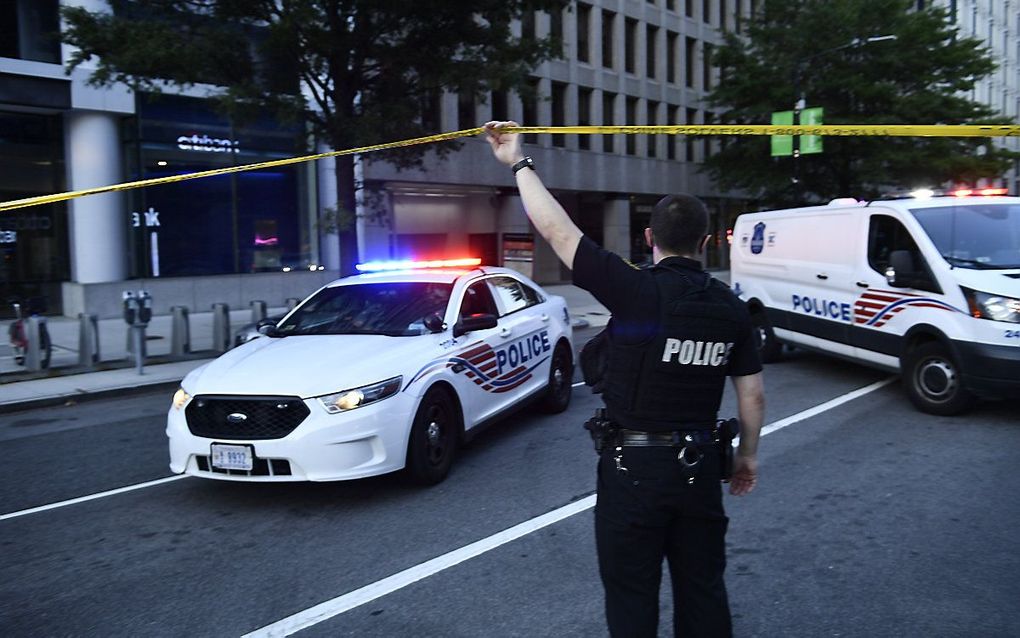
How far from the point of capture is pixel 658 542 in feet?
8.91

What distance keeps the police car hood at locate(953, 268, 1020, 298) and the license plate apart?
20.7 feet

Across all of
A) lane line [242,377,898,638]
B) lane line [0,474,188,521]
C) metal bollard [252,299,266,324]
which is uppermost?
metal bollard [252,299,266,324]

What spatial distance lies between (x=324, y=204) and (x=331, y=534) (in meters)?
17.5

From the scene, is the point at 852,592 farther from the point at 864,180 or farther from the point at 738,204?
the point at 738,204

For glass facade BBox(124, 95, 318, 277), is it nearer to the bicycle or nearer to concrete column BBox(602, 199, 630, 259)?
the bicycle

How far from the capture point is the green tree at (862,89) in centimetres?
2666

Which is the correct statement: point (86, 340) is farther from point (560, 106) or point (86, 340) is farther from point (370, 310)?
point (560, 106)

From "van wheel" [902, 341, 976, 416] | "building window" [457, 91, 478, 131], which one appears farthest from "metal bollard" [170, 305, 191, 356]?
"building window" [457, 91, 478, 131]

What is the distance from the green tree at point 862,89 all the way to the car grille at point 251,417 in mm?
23127

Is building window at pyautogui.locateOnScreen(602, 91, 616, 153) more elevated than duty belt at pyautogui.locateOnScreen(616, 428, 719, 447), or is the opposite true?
building window at pyautogui.locateOnScreen(602, 91, 616, 153)

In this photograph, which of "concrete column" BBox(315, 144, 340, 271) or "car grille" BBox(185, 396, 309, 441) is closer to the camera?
"car grille" BBox(185, 396, 309, 441)

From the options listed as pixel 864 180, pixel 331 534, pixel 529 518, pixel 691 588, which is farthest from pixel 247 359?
pixel 864 180

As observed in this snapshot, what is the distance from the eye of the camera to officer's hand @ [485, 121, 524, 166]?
300cm

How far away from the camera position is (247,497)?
5.79m
